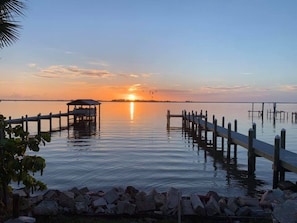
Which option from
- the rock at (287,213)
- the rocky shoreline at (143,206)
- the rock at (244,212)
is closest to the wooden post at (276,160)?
the rocky shoreline at (143,206)

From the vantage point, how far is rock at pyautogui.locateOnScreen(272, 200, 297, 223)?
5.32 metres

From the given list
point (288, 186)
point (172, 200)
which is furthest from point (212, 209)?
point (288, 186)

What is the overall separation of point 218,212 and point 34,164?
4308 mm

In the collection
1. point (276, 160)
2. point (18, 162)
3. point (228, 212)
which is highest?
point (18, 162)

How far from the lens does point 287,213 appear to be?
213 inches

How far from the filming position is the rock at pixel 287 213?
5.32 metres

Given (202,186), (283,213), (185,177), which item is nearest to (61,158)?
(185,177)

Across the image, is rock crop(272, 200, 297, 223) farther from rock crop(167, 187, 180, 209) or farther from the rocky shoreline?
rock crop(167, 187, 180, 209)

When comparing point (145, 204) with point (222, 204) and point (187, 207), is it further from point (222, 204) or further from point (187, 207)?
point (222, 204)

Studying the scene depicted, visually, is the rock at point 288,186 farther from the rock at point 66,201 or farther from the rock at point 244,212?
the rock at point 66,201

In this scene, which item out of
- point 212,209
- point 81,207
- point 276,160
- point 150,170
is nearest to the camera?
point 212,209

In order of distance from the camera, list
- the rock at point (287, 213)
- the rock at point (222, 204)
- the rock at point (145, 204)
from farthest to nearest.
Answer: the rock at point (222, 204), the rock at point (145, 204), the rock at point (287, 213)

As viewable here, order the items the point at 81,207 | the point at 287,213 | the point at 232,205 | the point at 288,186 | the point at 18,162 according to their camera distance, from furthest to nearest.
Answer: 1. the point at 288,186
2. the point at 232,205
3. the point at 81,207
4. the point at 18,162
5. the point at 287,213

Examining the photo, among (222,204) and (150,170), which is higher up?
(222,204)
